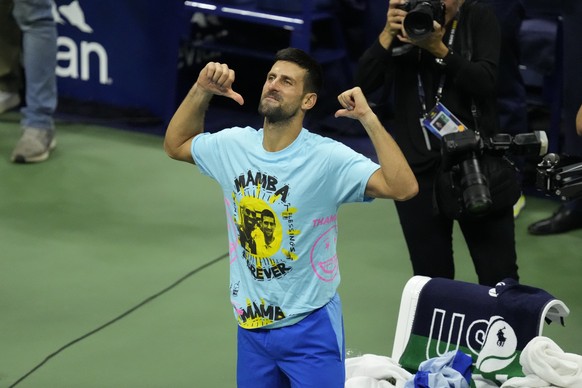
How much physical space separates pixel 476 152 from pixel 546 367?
2.70ft

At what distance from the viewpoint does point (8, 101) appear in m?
8.77

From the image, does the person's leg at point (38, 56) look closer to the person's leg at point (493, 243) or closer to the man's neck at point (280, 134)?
the person's leg at point (493, 243)

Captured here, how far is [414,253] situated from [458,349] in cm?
47

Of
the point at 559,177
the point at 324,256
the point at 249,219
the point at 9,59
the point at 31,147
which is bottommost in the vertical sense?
the point at 31,147

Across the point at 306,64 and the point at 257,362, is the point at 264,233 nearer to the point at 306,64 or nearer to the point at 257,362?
the point at 257,362

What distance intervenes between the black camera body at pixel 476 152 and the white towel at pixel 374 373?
78 cm

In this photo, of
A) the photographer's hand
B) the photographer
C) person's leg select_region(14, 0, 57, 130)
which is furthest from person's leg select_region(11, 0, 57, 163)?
the photographer's hand

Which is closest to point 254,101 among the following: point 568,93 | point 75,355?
point 568,93

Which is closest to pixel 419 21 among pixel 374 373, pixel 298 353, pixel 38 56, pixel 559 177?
pixel 559 177

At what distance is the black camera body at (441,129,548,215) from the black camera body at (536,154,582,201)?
9cm

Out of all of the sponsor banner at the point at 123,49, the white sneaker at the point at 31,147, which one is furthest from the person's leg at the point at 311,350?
the sponsor banner at the point at 123,49

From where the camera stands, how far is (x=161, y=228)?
6824 millimetres

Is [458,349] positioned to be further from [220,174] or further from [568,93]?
[568,93]

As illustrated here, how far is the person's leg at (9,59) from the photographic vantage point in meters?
8.48
